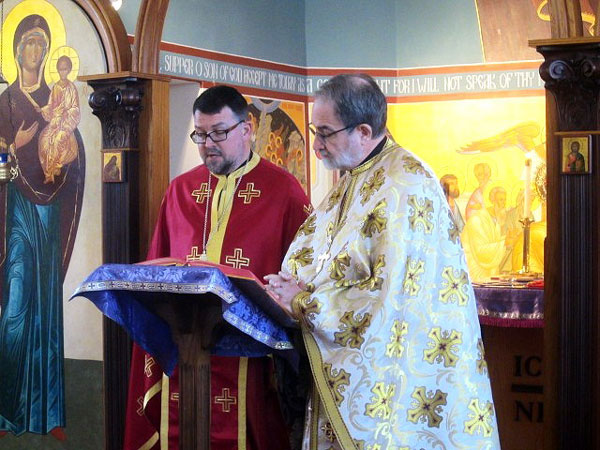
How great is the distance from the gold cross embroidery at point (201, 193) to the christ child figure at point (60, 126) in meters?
1.89

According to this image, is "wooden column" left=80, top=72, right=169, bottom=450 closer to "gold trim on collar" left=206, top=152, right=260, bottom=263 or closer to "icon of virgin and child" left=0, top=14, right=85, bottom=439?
"icon of virgin and child" left=0, top=14, right=85, bottom=439

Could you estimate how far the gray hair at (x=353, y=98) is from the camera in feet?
11.4

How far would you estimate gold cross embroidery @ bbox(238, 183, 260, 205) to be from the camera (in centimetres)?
435

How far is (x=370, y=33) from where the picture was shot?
9.73 meters

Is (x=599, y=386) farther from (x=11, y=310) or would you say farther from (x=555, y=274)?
(x=11, y=310)

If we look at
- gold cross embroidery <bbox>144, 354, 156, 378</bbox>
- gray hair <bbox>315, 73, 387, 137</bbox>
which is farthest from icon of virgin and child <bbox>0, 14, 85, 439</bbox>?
gray hair <bbox>315, 73, 387, 137</bbox>

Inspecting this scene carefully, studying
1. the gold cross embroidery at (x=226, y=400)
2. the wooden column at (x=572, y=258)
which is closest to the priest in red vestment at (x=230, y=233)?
the gold cross embroidery at (x=226, y=400)

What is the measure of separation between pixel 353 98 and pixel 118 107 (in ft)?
8.35

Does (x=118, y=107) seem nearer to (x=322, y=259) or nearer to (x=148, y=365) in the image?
(x=148, y=365)

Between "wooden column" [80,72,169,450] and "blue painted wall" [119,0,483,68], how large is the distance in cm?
330

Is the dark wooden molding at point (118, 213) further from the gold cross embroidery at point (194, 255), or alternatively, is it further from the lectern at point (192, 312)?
the lectern at point (192, 312)

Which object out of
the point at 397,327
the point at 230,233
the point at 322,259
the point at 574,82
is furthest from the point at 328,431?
the point at 574,82

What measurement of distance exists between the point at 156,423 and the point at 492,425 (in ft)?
5.14

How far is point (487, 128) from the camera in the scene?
934 centimetres
